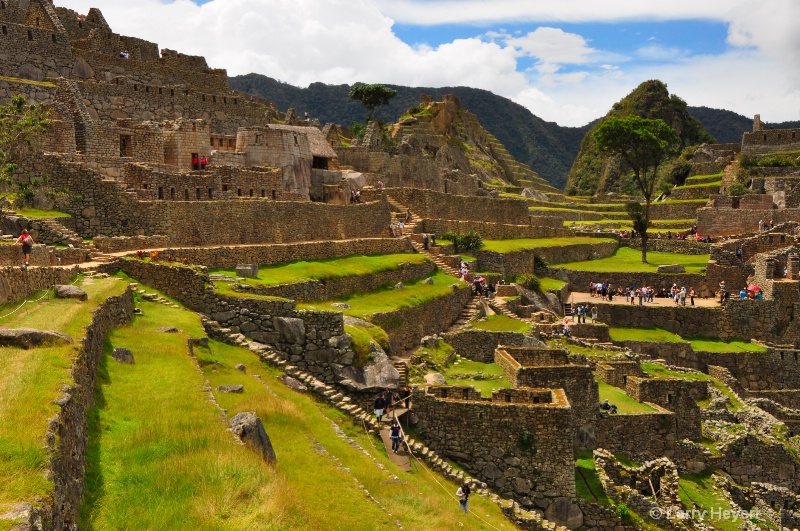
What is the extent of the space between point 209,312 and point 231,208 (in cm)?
854

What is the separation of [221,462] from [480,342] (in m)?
18.4

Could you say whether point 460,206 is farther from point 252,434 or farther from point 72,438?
point 72,438

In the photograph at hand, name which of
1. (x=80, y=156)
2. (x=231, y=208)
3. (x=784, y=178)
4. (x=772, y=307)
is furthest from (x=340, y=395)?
(x=784, y=178)

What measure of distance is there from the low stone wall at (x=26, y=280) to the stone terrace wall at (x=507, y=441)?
9251 mm

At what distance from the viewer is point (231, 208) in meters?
27.5

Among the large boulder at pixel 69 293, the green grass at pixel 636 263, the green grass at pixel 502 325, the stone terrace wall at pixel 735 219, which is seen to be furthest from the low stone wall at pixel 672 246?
the large boulder at pixel 69 293

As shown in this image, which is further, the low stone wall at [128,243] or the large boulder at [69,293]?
the low stone wall at [128,243]

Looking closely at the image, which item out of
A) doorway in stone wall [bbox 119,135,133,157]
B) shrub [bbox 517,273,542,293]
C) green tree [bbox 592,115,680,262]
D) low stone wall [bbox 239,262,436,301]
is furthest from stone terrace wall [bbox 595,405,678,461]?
green tree [bbox 592,115,680,262]

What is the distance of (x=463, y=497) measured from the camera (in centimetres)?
1617

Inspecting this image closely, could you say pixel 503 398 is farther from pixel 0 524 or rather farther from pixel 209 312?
pixel 0 524

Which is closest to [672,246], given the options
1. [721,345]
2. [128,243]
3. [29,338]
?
[721,345]

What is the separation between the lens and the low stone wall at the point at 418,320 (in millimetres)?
25567

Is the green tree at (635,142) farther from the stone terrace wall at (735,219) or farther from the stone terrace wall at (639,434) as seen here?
the stone terrace wall at (639,434)

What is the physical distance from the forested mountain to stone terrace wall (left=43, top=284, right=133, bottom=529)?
12650cm
